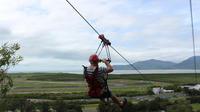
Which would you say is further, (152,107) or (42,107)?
(152,107)

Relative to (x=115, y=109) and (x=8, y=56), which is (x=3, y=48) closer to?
(x=8, y=56)

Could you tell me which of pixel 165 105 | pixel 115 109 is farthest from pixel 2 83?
pixel 165 105

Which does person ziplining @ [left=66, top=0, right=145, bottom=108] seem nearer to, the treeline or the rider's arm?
the rider's arm

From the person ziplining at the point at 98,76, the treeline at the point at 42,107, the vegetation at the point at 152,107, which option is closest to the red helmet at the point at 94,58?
the person ziplining at the point at 98,76

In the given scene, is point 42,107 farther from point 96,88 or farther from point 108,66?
point 108,66

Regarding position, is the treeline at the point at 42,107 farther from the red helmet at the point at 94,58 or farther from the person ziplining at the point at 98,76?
the red helmet at the point at 94,58

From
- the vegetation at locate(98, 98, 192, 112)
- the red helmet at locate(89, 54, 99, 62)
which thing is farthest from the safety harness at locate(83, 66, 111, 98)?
the vegetation at locate(98, 98, 192, 112)

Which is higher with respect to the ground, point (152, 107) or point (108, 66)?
point (108, 66)

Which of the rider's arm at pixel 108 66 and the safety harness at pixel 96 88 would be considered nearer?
the rider's arm at pixel 108 66

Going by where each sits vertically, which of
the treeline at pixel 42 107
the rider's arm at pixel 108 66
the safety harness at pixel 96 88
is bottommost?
the treeline at pixel 42 107

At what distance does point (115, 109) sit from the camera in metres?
66.6

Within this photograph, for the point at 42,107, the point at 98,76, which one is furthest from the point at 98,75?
the point at 42,107

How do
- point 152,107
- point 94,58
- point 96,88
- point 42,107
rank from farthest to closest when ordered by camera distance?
point 152,107, point 42,107, point 96,88, point 94,58

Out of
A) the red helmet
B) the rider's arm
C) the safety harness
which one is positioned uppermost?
the red helmet
